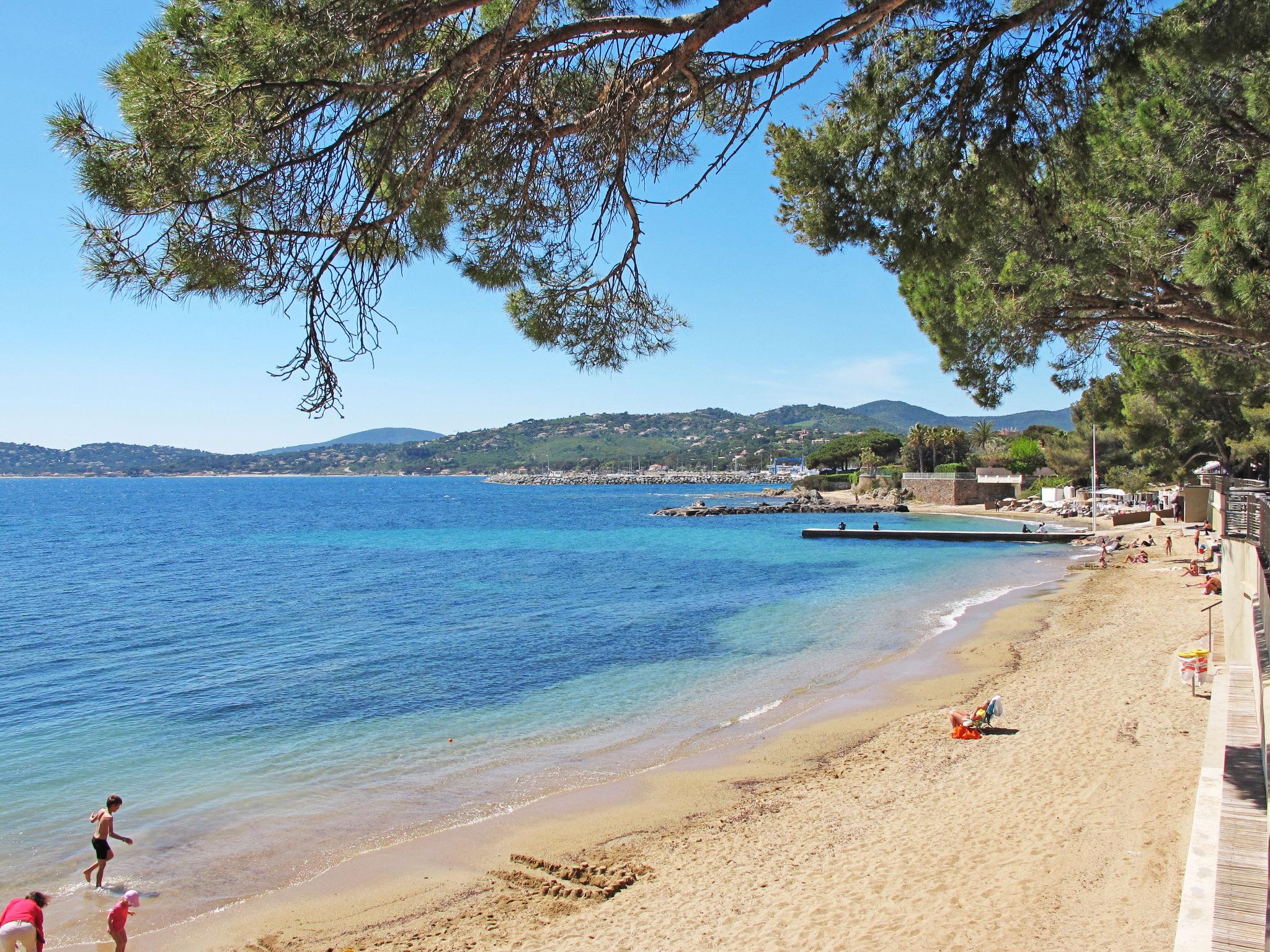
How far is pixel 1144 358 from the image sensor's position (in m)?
13.0

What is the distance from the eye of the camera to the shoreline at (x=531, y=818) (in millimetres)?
6754

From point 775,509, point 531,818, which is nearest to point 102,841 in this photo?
point 531,818

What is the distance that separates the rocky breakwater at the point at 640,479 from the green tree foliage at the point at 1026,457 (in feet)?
284

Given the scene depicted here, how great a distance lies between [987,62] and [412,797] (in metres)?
8.93

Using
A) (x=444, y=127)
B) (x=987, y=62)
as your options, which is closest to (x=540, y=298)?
(x=444, y=127)

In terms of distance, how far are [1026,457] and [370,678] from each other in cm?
6747

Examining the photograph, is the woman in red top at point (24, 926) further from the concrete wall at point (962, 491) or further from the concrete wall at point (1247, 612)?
the concrete wall at point (962, 491)

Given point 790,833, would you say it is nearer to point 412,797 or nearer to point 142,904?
point 412,797

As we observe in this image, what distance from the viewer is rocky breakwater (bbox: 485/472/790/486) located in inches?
6703

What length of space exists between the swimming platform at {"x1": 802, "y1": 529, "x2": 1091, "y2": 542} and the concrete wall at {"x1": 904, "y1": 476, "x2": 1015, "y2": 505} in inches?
876

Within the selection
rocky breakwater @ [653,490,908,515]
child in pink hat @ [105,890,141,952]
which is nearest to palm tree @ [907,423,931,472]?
rocky breakwater @ [653,490,908,515]

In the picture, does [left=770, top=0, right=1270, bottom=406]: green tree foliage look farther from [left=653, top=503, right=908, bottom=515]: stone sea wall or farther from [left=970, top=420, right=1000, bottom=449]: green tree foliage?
[left=970, top=420, right=1000, bottom=449]: green tree foliage

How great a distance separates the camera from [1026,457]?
233 ft

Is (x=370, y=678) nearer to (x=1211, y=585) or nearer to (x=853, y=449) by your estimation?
(x=1211, y=585)
